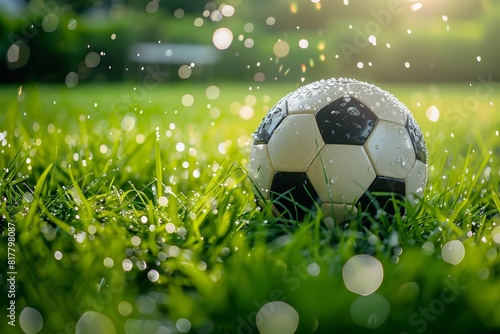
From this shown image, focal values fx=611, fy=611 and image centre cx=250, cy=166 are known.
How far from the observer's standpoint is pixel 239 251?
1766 millimetres

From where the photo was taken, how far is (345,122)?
2.07 m

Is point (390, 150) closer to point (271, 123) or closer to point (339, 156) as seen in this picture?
point (339, 156)

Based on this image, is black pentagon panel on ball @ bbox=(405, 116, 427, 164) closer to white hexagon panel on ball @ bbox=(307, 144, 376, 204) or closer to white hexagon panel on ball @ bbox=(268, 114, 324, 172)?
white hexagon panel on ball @ bbox=(307, 144, 376, 204)

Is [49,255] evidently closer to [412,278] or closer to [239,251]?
[239,251]

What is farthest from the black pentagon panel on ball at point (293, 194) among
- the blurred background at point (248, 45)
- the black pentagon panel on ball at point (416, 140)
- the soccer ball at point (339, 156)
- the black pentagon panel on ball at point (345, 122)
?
the blurred background at point (248, 45)

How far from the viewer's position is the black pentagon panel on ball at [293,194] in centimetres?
206

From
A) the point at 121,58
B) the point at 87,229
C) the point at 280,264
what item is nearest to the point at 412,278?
the point at 280,264

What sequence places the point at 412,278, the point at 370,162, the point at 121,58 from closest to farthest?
1. the point at 412,278
2. the point at 370,162
3. the point at 121,58

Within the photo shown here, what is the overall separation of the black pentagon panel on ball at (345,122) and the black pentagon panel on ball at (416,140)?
16 cm

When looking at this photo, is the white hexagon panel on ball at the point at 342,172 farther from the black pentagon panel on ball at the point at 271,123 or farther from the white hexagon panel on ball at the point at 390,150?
the black pentagon panel on ball at the point at 271,123

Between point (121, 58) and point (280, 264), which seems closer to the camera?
point (280, 264)

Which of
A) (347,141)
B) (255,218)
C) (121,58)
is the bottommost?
(121,58)

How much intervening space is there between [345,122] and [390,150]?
0.18 m

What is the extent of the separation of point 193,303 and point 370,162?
867 millimetres
